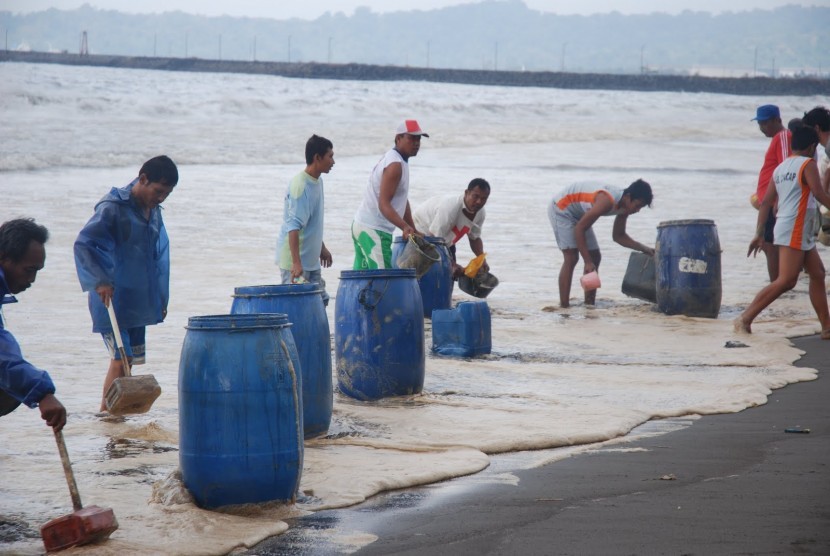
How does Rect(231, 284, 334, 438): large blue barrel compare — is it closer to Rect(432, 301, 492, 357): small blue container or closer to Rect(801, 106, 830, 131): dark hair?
Rect(432, 301, 492, 357): small blue container

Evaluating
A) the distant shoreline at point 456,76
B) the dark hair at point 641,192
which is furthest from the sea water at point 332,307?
the distant shoreline at point 456,76

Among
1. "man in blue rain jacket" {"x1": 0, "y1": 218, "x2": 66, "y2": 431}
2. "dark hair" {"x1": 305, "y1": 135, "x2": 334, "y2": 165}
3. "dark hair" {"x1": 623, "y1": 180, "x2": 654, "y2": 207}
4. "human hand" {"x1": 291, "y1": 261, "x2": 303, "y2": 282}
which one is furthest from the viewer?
"dark hair" {"x1": 623, "y1": 180, "x2": 654, "y2": 207}

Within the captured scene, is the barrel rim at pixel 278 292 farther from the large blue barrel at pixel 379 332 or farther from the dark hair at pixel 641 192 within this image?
the dark hair at pixel 641 192

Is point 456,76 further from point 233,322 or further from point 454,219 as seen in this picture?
point 233,322

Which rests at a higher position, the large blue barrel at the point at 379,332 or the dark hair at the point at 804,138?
the dark hair at the point at 804,138

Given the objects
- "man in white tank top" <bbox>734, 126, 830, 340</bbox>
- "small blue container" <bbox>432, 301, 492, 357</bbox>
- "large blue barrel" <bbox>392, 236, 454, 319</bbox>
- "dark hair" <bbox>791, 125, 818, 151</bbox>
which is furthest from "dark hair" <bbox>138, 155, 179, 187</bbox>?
"dark hair" <bbox>791, 125, 818, 151</bbox>

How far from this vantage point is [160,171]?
19.5 feet

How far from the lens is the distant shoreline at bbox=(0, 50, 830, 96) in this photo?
61.0 metres

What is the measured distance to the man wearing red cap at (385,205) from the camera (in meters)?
7.95

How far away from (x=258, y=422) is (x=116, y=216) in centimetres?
221

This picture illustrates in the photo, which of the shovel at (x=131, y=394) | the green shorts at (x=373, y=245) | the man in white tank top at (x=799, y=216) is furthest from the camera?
the man in white tank top at (x=799, y=216)

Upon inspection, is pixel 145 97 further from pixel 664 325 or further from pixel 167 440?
pixel 167 440

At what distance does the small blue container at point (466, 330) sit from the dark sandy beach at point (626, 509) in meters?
3.08

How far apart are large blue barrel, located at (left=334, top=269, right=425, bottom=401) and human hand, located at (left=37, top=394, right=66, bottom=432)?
2901 mm
